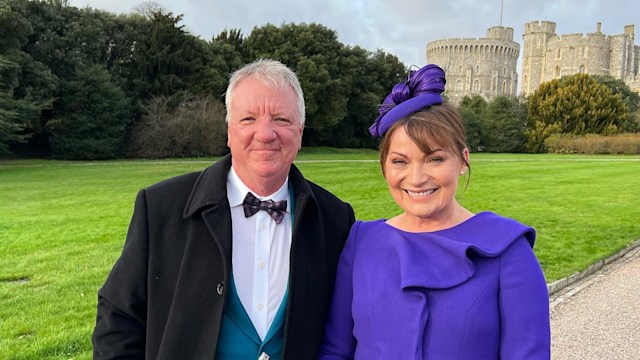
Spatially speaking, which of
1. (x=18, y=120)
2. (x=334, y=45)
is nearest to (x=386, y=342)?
(x=18, y=120)

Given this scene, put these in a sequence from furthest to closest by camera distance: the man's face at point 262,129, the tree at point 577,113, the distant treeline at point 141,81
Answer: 1. the tree at point 577,113
2. the distant treeline at point 141,81
3. the man's face at point 262,129

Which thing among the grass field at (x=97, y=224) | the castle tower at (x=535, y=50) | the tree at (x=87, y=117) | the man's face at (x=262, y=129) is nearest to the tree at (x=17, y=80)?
the tree at (x=87, y=117)

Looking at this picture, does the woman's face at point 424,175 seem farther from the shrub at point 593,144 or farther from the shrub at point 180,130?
the shrub at point 593,144

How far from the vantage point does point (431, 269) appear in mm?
1605

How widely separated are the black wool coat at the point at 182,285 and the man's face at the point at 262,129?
0.14 m

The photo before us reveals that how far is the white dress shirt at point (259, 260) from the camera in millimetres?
1799

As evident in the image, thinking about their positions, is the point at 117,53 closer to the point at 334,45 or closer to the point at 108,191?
the point at 334,45

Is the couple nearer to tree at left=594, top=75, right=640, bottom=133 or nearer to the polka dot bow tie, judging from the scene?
the polka dot bow tie

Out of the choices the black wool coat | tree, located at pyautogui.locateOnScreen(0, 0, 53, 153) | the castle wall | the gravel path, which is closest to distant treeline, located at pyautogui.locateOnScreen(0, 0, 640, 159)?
tree, located at pyautogui.locateOnScreen(0, 0, 53, 153)

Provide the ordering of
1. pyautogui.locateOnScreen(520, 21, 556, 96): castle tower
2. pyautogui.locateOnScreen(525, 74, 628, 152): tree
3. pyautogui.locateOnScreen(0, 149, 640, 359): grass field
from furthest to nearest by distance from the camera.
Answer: pyautogui.locateOnScreen(520, 21, 556, 96): castle tower
pyautogui.locateOnScreen(525, 74, 628, 152): tree
pyautogui.locateOnScreen(0, 149, 640, 359): grass field

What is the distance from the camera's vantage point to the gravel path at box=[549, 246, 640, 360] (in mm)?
4008

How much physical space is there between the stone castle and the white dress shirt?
207ft

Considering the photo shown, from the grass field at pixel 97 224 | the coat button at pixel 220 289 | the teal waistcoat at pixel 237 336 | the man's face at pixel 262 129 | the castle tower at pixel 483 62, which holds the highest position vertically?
the castle tower at pixel 483 62

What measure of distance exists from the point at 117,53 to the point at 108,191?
20110 millimetres
